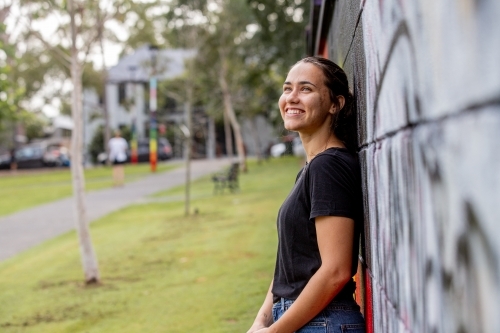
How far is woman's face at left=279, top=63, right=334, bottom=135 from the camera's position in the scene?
2.94 metres

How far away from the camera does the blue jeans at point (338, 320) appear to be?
273 cm

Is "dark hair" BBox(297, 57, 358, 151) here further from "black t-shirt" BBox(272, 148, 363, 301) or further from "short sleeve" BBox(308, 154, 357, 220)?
"short sleeve" BBox(308, 154, 357, 220)

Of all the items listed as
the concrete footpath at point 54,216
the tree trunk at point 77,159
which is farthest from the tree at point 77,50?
the concrete footpath at point 54,216

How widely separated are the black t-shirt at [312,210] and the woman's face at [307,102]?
0.16 metres

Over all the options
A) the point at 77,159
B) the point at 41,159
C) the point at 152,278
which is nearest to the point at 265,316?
the point at 152,278

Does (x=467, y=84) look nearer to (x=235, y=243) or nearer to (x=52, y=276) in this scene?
(x=52, y=276)

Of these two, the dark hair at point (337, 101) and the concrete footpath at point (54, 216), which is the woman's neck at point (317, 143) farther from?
the concrete footpath at point (54, 216)

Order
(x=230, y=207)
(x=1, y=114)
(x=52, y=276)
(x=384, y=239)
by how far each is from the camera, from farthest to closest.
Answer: (x=1, y=114), (x=230, y=207), (x=52, y=276), (x=384, y=239)

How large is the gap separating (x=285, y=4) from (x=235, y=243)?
664 inches

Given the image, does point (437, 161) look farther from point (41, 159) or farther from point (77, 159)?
point (41, 159)

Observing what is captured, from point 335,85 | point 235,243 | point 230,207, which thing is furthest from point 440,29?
point 230,207

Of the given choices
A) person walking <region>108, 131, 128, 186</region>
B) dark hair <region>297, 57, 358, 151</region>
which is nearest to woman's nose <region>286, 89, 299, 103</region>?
dark hair <region>297, 57, 358, 151</region>

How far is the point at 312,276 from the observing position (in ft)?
8.90

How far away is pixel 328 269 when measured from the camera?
262 centimetres
